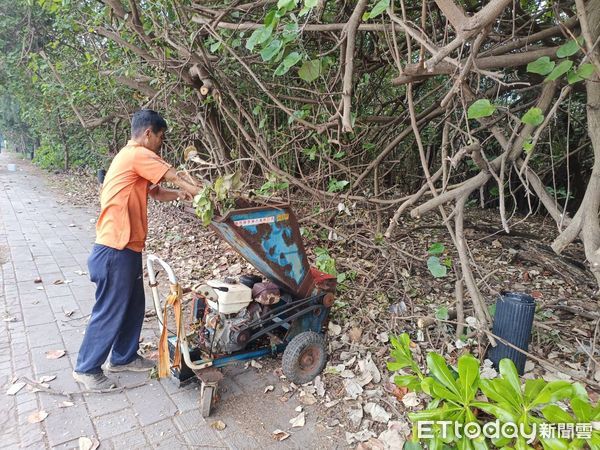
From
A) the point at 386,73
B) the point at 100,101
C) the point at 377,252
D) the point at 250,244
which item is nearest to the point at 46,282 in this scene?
the point at 250,244

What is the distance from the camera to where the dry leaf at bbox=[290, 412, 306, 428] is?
8.97ft

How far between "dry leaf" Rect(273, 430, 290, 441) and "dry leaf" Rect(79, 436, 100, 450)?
3.59 ft

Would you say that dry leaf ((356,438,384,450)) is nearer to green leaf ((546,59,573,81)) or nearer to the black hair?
green leaf ((546,59,573,81))

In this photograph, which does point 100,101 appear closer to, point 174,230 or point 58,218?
point 58,218

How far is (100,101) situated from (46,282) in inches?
245

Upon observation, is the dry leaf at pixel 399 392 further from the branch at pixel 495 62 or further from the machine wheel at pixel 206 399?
the branch at pixel 495 62

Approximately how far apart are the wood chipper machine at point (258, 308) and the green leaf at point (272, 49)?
3.54ft

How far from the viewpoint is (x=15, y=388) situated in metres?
2.96

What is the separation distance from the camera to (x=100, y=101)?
9.74 m

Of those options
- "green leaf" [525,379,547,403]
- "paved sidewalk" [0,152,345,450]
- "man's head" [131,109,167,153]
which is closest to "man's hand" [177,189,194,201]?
"man's head" [131,109,167,153]

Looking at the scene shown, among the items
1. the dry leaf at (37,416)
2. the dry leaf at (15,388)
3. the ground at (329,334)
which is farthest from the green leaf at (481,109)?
the dry leaf at (15,388)

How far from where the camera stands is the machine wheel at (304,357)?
10.1 ft

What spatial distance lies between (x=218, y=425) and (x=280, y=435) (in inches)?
16.7

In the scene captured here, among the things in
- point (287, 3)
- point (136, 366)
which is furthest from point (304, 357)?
point (287, 3)
